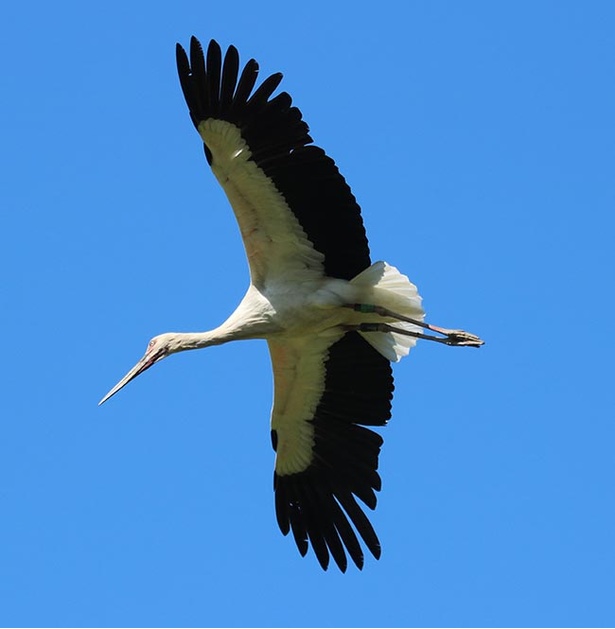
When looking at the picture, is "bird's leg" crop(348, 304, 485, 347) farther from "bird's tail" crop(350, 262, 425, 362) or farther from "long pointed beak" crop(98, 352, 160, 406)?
"long pointed beak" crop(98, 352, 160, 406)

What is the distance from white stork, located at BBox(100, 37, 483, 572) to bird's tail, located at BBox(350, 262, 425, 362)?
0.04 ft

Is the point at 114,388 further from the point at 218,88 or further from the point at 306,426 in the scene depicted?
the point at 218,88

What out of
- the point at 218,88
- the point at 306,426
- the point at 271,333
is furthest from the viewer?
the point at 306,426

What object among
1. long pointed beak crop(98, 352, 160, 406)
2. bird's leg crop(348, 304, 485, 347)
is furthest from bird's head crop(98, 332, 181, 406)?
bird's leg crop(348, 304, 485, 347)

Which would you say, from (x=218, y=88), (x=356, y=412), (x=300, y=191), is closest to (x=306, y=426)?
(x=356, y=412)

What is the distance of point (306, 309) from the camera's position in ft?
42.3

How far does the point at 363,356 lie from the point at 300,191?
190 cm

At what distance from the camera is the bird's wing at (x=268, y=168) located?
39.7 ft

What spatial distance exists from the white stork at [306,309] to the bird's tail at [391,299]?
1 cm

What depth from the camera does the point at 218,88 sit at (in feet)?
39.7

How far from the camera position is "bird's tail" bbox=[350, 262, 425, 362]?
12930mm

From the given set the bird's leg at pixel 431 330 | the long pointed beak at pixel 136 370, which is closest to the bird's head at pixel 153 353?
the long pointed beak at pixel 136 370

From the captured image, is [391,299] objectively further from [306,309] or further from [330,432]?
[330,432]

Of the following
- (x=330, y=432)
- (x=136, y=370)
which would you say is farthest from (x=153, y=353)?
(x=330, y=432)
